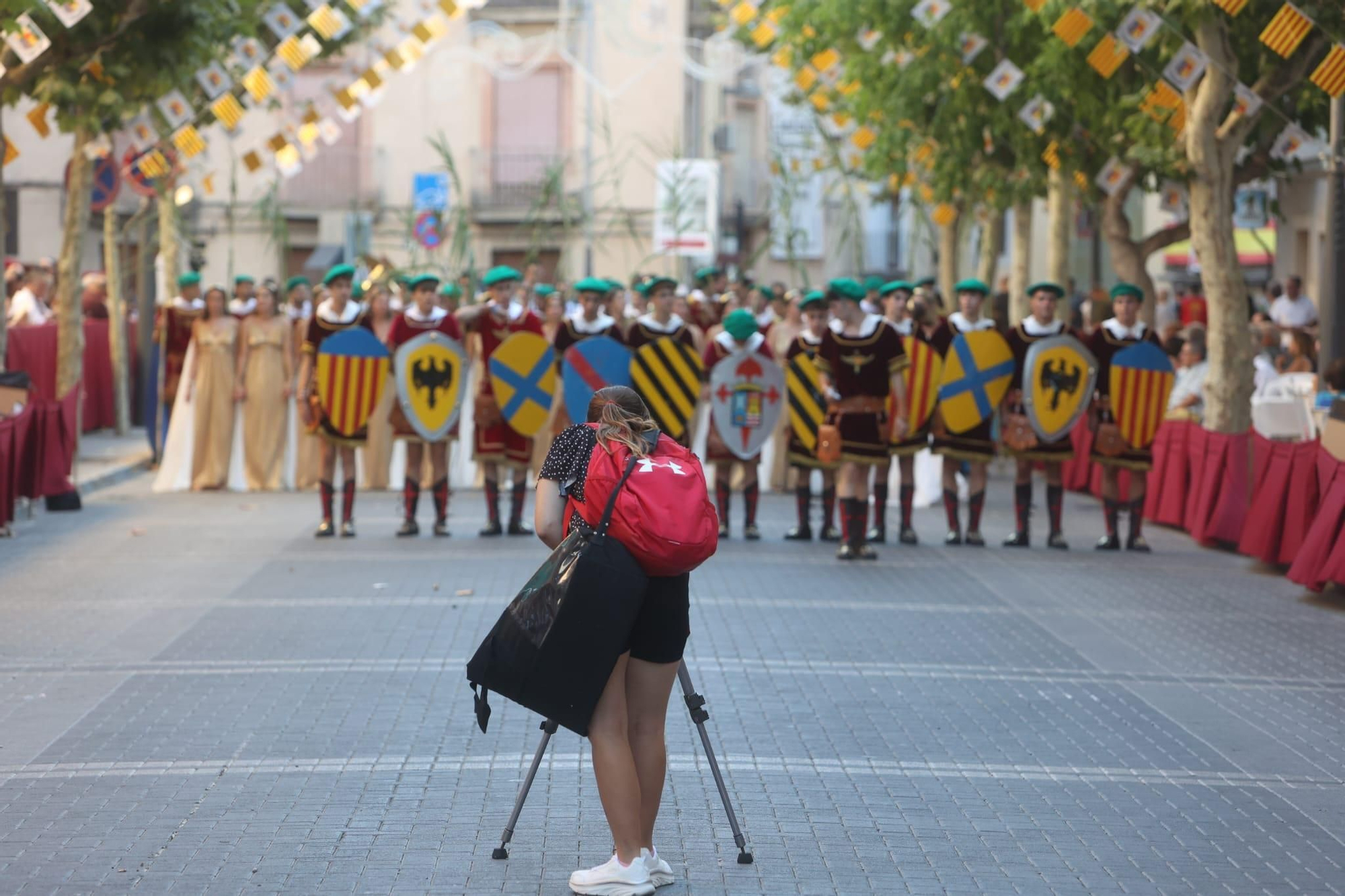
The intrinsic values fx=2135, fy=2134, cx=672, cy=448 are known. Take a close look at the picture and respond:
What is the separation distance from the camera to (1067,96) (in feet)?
61.5

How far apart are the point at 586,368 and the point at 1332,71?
220 inches

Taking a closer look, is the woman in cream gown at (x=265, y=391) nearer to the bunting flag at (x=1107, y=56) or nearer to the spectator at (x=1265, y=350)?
the bunting flag at (x=1107, y=56)

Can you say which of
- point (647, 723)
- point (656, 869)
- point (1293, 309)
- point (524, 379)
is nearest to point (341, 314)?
point (524, 379)

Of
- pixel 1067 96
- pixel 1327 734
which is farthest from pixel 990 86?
pixel 1327 734

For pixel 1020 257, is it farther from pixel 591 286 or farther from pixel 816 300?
pixel 591 286

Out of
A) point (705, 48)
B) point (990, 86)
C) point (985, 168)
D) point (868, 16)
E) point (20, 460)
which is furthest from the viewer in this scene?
point (705, 48)

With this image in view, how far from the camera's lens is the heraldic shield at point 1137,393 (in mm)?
15266

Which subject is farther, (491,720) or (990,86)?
(990,86)

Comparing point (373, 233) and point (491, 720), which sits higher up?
point (373, 233)

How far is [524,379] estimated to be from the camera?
15.3 metres

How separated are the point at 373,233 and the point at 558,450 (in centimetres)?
3824

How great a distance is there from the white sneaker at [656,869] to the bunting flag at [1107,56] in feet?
35.9

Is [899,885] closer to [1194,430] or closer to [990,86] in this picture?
[1194,430]

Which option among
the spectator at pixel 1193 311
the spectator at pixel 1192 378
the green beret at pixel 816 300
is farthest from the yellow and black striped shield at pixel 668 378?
the spectator at pixel 1193 311
